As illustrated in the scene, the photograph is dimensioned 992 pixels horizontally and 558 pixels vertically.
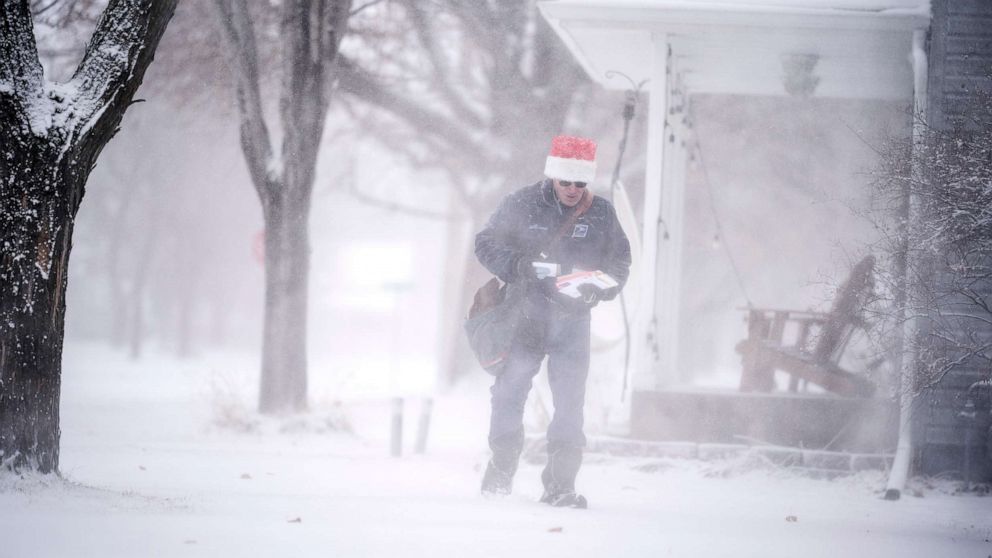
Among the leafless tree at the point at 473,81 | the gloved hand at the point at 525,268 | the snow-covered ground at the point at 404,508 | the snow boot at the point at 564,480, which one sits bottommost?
the snow-covered ground at the point at 404,508

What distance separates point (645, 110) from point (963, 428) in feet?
30.2

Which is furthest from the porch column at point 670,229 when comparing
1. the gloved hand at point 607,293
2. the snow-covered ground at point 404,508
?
the gloved hand at point 607,293

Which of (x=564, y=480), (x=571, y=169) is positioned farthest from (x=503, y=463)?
(x=571, y=169)

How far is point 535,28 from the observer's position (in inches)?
578

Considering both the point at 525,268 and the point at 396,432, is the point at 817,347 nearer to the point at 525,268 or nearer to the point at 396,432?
the point at 525,268

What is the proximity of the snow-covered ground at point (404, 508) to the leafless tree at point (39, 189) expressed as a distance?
13.9 inches

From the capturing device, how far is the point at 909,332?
24.1 feet

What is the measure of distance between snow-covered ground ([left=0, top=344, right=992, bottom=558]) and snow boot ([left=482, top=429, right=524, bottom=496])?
0.12m

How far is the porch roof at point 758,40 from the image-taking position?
8.13m

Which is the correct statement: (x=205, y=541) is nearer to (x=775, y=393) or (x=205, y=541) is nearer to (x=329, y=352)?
(x=775, y=393)

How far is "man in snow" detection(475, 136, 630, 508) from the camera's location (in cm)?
593

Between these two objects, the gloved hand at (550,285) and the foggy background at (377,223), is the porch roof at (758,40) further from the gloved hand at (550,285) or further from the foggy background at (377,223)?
the gloved hand at (550,285)

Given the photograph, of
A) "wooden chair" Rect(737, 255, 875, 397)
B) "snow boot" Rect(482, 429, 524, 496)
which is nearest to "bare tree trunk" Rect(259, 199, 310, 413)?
"wooden chair" Rect(737, 255, 875, 397)

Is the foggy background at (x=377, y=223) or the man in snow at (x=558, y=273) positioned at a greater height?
the foggy background at (x=377, y=223)
